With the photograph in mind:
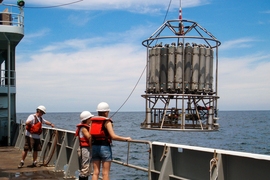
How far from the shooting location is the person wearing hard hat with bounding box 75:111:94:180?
8141 mm

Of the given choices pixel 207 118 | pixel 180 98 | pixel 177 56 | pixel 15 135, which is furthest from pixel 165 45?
pixel 15 135

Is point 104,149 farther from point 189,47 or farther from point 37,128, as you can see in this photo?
point 37,128

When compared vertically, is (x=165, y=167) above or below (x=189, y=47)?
below

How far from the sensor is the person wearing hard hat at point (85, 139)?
26.7 ft

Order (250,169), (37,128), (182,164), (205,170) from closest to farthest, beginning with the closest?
(250,169)
(205,170)
(182,164)
(37,128)

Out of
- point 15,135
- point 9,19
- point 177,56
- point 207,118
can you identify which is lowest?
point 15,135

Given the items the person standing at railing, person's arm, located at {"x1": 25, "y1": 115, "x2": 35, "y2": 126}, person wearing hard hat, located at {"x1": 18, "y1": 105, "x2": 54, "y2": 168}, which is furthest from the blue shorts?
person's arm, located at {"x1": 25, "y1": 115, "x2": 35, "y2": 126}

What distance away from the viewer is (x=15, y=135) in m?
20.0

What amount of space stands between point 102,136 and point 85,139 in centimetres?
109

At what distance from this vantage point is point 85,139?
822 cm

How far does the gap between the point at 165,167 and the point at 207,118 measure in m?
3.85

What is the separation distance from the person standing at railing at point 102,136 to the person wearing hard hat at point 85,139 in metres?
0.80

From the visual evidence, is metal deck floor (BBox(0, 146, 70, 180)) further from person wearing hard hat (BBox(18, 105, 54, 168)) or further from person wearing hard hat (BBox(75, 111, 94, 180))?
person wearing hard hat (BBox(75, 111, 94, 180))

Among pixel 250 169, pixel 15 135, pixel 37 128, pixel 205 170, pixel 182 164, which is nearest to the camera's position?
pixel 250 169
